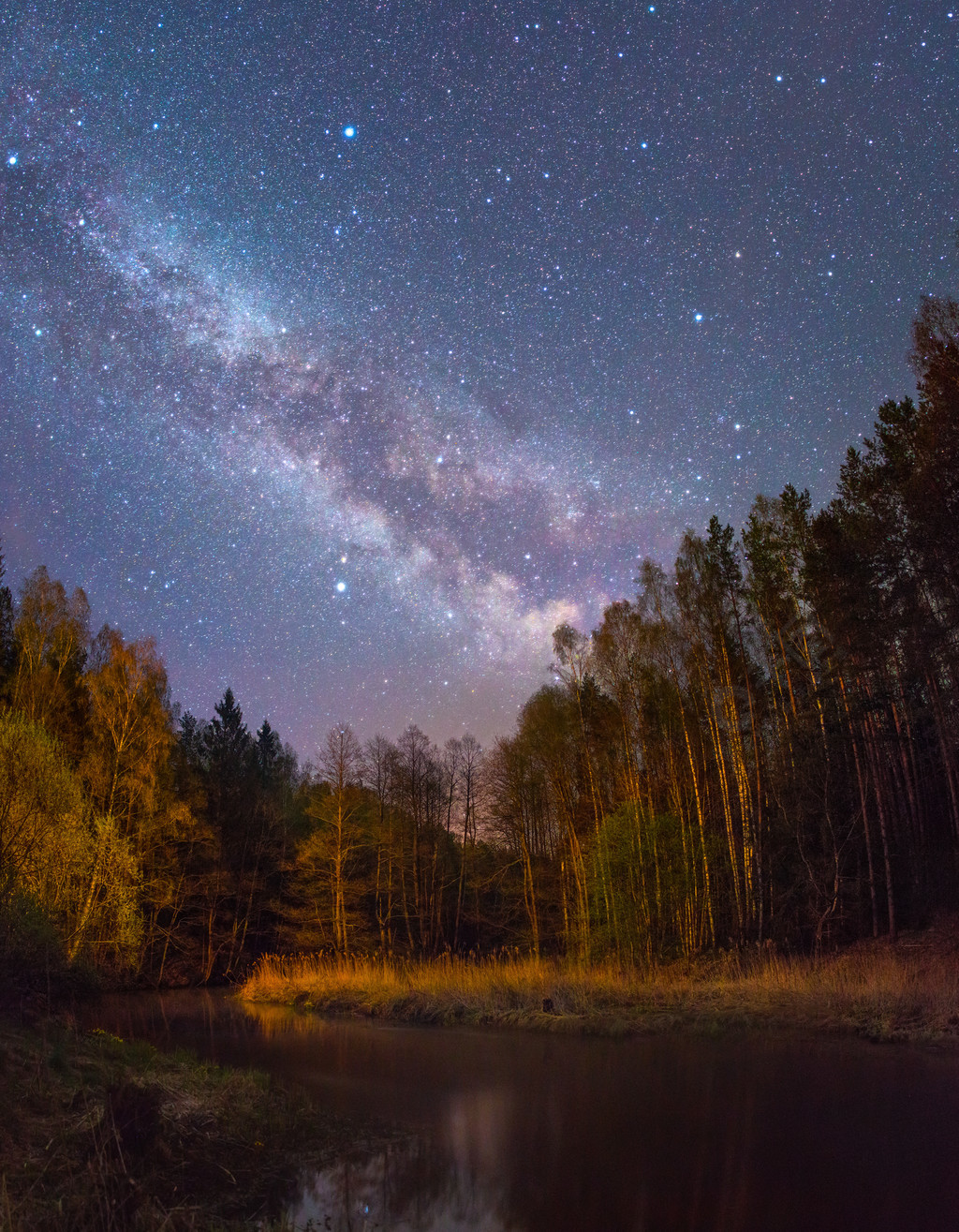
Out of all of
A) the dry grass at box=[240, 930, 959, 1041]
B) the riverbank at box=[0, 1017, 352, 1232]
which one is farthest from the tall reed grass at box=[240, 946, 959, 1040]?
the riverbank at box=[0, 1017, 352, 1232]

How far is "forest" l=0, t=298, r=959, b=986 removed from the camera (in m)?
17.7

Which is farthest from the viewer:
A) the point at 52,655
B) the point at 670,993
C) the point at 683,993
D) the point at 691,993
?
the point at 52,655

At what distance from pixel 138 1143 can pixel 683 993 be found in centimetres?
1612

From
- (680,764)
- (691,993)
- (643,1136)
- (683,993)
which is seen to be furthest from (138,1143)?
Result: (680,764)

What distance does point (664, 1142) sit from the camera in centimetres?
908

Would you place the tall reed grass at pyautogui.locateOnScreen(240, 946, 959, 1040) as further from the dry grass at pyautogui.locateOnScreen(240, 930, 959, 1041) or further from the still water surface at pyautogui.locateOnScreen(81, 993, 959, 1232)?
the still water surface at pyautogui.locateOnScreen(81, 993, 959, 1232)

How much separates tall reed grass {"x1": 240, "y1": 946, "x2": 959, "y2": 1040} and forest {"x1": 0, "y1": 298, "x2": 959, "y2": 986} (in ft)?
7.96

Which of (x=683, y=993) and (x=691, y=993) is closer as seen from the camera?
(x=691, y=993)

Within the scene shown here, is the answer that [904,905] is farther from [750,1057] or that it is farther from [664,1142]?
[664,1142]

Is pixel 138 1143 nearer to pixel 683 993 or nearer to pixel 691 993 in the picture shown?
pixel 691 993

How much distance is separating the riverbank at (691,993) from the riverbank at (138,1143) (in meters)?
10.6

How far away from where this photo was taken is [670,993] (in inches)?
798

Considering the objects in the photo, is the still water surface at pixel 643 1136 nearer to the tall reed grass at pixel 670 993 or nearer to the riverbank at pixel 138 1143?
the riverbank at pixel 138 1143

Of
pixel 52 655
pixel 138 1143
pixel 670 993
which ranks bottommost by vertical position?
pixel 670 993
